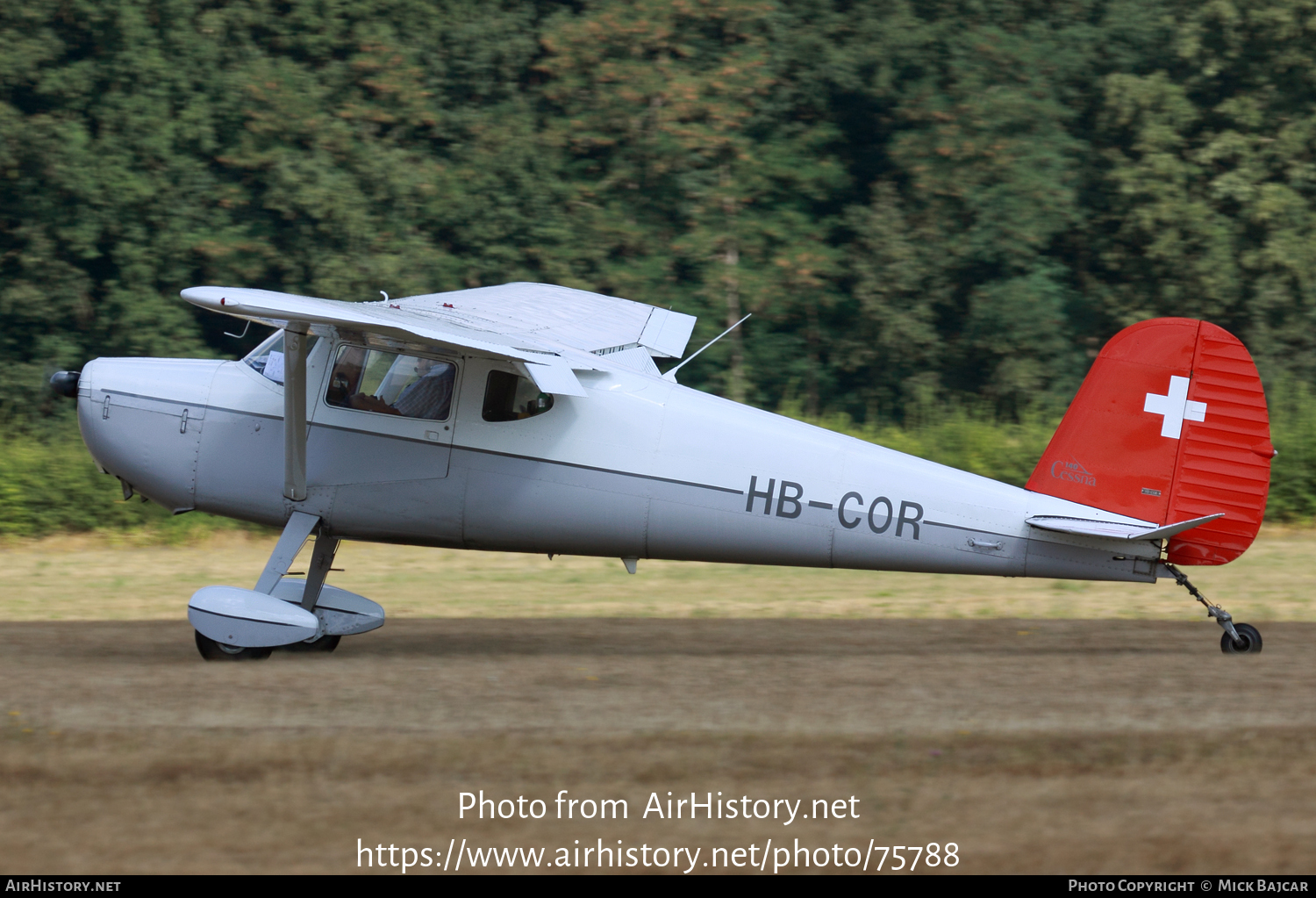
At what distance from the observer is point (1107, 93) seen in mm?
26969

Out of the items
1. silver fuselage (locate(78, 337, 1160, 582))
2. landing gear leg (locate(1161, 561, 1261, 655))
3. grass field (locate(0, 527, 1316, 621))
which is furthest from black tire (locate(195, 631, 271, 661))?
landing gear leg (locate(1161, 561, 1261, 655))

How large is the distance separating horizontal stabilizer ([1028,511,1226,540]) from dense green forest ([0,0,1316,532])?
47.7 ft

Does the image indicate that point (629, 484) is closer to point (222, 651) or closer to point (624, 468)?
point (624, 468)

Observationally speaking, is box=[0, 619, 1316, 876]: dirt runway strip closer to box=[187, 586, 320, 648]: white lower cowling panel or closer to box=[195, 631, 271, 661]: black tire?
box=[195, 631, 271, 661]: black tire

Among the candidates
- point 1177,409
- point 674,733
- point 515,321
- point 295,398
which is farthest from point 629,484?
point 1177,409

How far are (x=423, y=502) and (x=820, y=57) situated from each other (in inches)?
857

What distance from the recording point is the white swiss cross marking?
9055mm

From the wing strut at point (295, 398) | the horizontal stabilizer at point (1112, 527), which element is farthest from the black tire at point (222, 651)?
the horizontal stabilizer at point (1112, 527)

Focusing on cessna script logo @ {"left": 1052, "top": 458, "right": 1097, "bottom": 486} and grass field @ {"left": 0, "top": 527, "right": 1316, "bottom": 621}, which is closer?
cessna script logo @ {"left": 1052, "top": 458, "right": 1097, "bottom": 486}

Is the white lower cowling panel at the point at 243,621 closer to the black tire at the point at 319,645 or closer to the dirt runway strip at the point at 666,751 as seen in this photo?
the dirt runway strip at the point at 666,751

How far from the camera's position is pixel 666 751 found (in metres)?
6.82

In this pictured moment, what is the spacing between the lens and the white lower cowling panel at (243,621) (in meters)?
9.05
